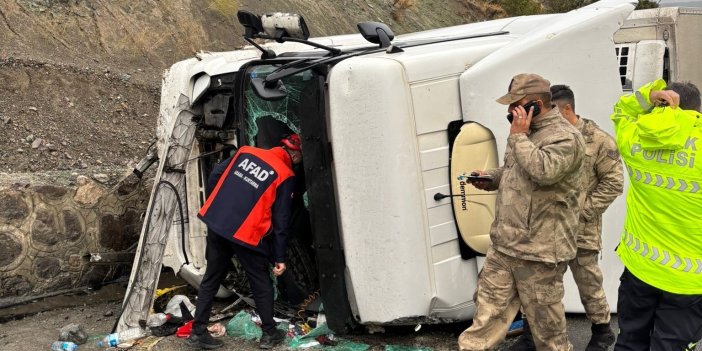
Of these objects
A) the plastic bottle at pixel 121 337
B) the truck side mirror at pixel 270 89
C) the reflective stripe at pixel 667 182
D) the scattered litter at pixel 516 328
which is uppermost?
the truck side mirror at pixel 270 89

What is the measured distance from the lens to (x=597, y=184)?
4203mm

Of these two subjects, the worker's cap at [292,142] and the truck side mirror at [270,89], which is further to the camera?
the worker's cap at [292,142]

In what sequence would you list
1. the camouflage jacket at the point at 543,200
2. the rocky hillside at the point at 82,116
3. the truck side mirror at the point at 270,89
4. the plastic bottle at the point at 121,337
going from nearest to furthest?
the camouflage jacket at the point at 543,200 → the truck side mirror at the point at 270,89 → the plastic bottle at the point at 121,337 → the rocky hillside at the point at 82,116

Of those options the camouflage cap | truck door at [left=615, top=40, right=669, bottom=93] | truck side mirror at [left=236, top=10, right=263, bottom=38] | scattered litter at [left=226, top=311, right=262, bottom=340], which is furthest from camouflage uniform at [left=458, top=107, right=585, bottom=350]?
truck door at [left=615, top=40, right=669, bottom=93]

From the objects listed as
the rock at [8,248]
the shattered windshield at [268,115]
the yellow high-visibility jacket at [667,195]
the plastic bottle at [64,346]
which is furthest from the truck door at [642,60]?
the rock at [8,248]

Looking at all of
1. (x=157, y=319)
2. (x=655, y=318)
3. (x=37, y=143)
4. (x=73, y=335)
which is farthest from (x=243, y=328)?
(x=37, y=143)

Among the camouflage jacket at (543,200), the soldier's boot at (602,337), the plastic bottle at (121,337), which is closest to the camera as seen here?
the camouflage jacket at (543,200)

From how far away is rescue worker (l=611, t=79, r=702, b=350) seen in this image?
10.6ft

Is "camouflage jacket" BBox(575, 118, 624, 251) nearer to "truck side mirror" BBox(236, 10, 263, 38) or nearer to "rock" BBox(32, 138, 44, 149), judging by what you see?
"truck side mirror" BBox(236, 10, 263, 38)

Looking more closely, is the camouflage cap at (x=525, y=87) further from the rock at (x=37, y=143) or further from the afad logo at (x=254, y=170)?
the rock at (x=37, y=143)

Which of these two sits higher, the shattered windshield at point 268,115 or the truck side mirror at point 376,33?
the truck side mirror at point 376,33

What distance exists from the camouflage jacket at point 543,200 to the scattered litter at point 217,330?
2095 mm

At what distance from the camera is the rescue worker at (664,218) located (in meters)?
3.22

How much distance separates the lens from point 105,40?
10.3m
